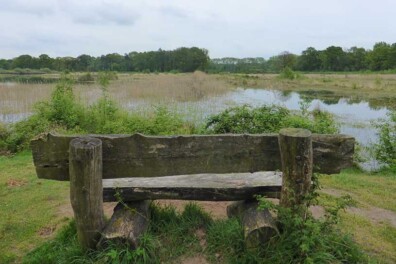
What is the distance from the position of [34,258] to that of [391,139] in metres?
8.44

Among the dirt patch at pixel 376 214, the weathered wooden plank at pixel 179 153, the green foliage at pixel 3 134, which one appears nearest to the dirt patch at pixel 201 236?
the weathered wooden plank at pixel 179 153

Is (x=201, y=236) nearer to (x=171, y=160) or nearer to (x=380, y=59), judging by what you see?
(x=171, y=160)

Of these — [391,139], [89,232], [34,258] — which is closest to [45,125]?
[34,258]

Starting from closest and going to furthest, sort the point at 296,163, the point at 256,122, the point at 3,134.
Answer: the point at 296,163 → the point at 256,122 → the point at 3,134

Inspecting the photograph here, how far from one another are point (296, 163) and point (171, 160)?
37.2 inches

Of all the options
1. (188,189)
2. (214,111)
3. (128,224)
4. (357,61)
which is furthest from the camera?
(357,61)

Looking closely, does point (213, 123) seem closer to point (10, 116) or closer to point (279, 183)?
point (279, 183)

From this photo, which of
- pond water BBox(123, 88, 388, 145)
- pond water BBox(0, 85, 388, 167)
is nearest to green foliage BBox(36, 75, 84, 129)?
pond water BBox(0, 85, 388, 167)

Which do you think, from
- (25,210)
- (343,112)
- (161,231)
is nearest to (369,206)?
(161,231)

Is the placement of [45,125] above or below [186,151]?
below

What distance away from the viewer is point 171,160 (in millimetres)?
2643

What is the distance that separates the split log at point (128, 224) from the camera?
265 centimetres

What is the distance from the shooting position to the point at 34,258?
3.13m

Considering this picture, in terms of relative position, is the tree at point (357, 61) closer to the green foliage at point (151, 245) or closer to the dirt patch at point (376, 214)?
the dirt patch at point (376, 214)
